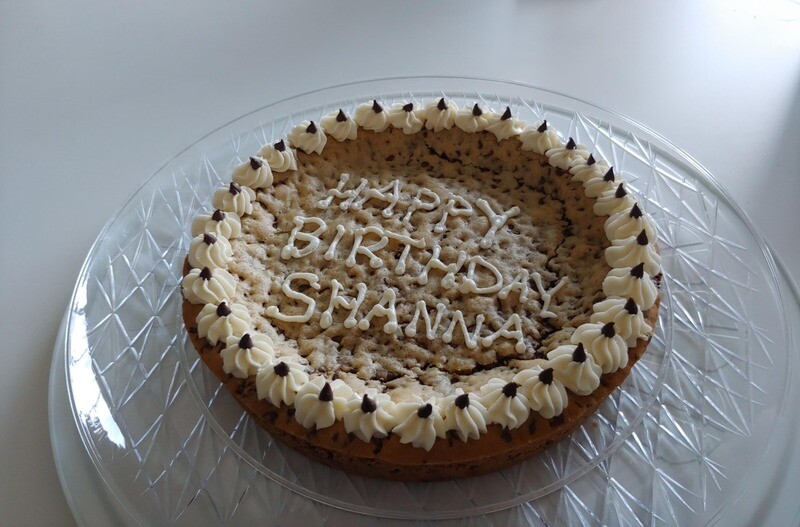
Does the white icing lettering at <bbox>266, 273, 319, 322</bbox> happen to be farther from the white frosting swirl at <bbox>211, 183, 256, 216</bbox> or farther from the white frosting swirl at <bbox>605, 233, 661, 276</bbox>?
the white frosting swirl at <bbox>605, 233, 661, 276</bbox>

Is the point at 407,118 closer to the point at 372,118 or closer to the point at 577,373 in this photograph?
the point at 372,118

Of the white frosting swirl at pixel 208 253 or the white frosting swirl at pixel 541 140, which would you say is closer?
the white frosting swirl at pixel 208 253

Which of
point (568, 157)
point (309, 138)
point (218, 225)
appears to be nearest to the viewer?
point (218, 225)

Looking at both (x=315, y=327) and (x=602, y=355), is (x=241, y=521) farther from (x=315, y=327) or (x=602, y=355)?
(x=602, y=355)

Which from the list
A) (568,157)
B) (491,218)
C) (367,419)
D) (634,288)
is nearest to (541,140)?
(568,157)

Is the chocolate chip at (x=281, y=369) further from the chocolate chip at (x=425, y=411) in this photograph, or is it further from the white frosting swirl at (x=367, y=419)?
the chocolate chip at (x=425, y=411)

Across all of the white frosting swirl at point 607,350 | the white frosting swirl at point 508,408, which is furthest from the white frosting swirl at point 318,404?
the white frosting swirl at point 607,350

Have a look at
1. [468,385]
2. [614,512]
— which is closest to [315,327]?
[468,385]
